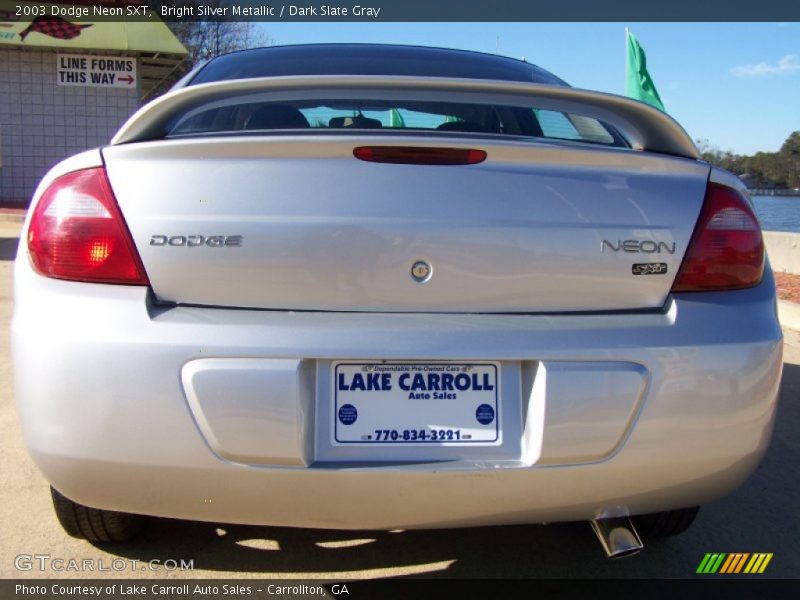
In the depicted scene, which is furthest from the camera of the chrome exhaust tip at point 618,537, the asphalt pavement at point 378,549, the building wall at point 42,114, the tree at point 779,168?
the tree at point 779,168

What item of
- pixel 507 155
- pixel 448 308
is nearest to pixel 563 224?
pixel 507 155

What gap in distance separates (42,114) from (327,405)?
1371 centimetres

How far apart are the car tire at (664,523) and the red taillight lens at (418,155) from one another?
1224mm

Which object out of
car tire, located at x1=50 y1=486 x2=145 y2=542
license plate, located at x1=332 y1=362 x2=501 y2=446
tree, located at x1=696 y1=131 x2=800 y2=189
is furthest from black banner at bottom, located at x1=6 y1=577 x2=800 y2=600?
tree, located at x1=696 y1=131 x2=800 y2=189

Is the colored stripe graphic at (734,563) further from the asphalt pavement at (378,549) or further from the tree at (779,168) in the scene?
the tree at (779,168)

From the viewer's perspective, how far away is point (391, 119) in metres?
2.78

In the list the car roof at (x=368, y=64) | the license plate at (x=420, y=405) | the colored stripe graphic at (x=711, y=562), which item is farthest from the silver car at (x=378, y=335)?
the car roof at (x=368, y=64)

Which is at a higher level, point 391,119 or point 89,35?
point 89,35

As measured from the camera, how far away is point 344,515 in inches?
67.4

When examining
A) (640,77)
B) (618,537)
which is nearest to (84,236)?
(618,537)

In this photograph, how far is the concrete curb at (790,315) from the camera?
5.71 m

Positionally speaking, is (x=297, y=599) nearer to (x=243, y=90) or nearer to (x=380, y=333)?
(x=380, y=333)

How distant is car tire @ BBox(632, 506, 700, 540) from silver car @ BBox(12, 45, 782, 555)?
46 centimetres

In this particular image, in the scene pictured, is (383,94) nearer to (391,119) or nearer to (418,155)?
(418,155)
